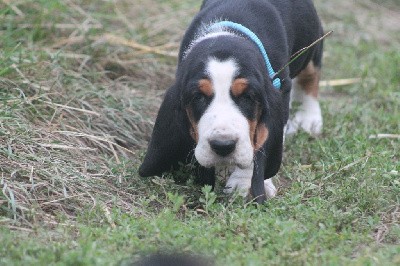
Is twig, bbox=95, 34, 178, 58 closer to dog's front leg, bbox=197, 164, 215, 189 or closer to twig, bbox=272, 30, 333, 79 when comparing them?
twig, bbox=272, 30, 333, 79

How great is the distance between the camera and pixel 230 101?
15.9ft

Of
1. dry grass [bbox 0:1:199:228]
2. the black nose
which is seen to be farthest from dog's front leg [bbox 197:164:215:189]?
the black nose

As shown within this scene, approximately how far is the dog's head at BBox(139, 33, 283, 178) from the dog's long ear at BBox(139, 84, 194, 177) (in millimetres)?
18

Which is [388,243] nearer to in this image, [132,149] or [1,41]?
[132,149]

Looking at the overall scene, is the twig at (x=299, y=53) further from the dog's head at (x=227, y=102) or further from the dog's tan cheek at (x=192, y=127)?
the dog's tan cheek at (x=192, y=127)

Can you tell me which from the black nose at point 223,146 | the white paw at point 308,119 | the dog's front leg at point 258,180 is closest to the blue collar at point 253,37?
the dog's front leg at point 258,180

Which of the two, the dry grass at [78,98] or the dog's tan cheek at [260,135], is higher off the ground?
the dog's tan cheek at [260,135]

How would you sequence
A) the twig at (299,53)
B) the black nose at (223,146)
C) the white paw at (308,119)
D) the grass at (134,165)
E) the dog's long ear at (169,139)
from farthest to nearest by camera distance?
the white paw at (308,119)
the twig at (299,53)
the dog's long ear at (169,139)
the black nose at (223,146)
the grass at (134,165)

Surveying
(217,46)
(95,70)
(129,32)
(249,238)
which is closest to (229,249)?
(249,238)

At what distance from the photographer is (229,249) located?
4.24 m

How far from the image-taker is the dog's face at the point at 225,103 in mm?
4719

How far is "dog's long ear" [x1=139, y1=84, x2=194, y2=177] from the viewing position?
518cm

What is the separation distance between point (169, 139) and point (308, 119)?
188cm

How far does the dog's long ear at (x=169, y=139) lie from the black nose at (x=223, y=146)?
0.45 metres
